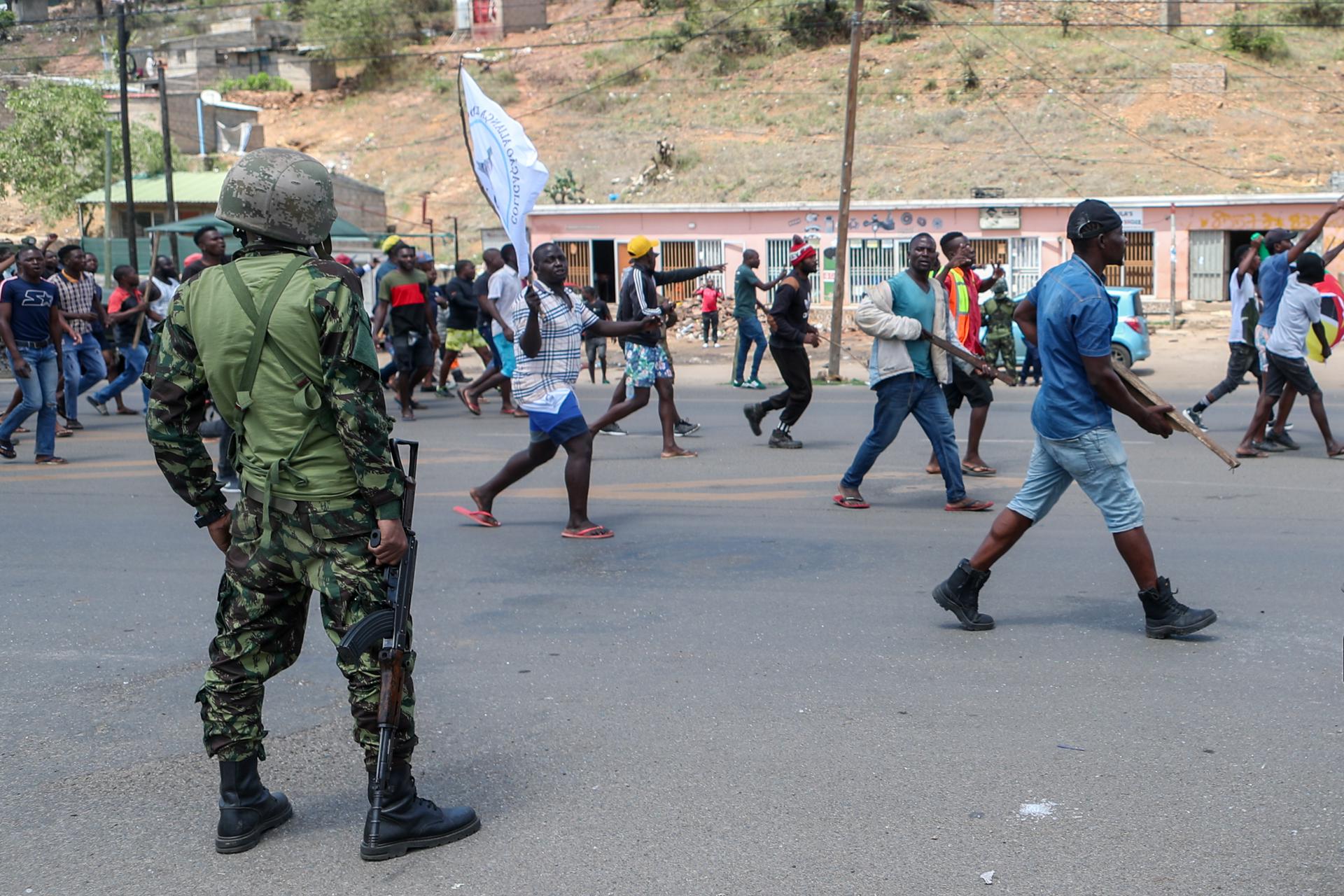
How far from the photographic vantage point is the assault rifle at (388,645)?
134 inches

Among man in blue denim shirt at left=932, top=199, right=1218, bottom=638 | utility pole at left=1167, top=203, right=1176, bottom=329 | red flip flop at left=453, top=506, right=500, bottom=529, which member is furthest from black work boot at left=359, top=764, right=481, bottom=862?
utility pole at left=1167, top=203, right=1176, bottom=329

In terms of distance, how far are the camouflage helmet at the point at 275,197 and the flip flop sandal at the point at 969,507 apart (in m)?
5.79

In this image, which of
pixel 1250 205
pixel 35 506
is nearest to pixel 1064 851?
pixel 35 506

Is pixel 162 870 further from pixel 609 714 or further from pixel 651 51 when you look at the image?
pixel 651 51

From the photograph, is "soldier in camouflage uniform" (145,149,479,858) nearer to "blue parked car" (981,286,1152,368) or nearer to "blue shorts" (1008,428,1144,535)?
"blue shorts" (1008,428,1144,535)

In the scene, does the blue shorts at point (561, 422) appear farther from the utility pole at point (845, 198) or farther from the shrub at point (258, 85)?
the shrub at point (258, 85)

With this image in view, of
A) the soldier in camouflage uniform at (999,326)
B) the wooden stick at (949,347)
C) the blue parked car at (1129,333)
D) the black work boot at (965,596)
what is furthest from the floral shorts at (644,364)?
A: the blue parked car at (1129,333)

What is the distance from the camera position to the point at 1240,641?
5551 mm

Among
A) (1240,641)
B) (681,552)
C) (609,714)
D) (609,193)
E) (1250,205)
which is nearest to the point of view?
(609,714)

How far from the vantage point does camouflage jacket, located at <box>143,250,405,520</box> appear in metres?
3.32

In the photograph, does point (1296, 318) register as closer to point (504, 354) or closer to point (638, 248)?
point (638, 248)

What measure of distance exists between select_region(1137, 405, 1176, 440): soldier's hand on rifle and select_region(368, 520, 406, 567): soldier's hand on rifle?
3.28 meters

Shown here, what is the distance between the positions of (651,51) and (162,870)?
2290 inches

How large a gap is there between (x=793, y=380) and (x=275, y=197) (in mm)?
8013
